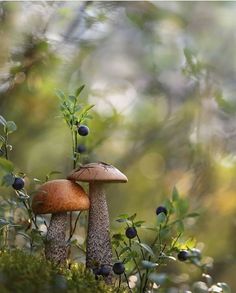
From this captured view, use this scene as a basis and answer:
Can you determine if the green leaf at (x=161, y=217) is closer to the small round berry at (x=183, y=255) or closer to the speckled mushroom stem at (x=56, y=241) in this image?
the small round berry at (x=183, y=255)

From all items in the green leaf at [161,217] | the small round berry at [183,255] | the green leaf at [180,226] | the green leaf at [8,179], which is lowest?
the small round berry at [183,255]

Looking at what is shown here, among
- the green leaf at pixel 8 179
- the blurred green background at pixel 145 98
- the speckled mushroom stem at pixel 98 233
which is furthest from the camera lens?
the blurred green background at pixel 145 98

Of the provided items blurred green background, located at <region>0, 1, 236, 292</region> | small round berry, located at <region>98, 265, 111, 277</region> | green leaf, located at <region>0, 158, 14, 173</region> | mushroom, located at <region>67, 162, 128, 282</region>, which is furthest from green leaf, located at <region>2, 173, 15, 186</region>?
blurred green background, located at <region>0, 1, 236, 292</region>

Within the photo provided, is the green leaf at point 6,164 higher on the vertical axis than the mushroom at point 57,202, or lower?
higher

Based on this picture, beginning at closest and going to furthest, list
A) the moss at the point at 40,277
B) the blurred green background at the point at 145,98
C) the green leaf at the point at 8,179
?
the moss at the point at 40,277 < the green leaf at the point at 8,179 < the blurred green background at the point at 145,98

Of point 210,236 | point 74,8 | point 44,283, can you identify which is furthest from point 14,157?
point 44,283

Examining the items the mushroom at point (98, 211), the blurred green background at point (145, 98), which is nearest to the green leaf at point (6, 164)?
the mushroom at point (98, 211)

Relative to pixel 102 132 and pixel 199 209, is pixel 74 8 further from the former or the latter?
pixel 199 209
